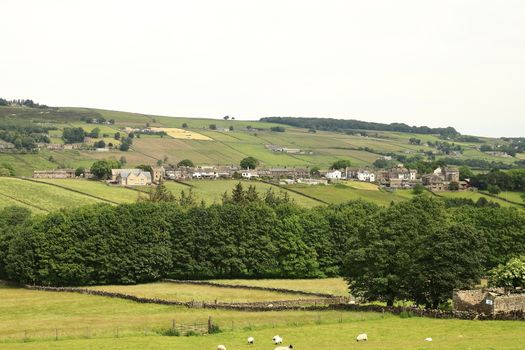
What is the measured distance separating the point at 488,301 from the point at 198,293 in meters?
39.0

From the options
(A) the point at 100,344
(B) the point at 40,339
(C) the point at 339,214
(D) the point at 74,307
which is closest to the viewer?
(A) the point at 100,344

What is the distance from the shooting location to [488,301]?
56.8m

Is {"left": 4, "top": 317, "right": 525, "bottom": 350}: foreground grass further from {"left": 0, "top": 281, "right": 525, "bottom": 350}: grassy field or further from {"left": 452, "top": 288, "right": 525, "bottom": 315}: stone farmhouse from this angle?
{"left": 452, "top": 288, "right": 525, "bottom": 315}: stone farmhouse

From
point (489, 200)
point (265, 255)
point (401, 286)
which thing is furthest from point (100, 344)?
point (489, 200)

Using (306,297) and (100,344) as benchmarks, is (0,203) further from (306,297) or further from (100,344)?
(100,344)

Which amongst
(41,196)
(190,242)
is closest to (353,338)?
(190,242)

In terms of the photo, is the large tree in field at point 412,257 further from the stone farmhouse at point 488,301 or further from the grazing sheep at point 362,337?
the grazing sheep at point 362,337

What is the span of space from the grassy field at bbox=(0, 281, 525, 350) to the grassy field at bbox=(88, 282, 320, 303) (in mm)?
9964

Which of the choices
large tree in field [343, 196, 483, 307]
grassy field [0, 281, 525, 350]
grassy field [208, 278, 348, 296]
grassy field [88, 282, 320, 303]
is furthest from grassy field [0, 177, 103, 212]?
large tree in field [343, 196, 483, 307]

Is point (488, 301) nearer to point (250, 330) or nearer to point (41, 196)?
point (250, 330)

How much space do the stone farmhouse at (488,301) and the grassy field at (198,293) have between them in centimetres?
2491

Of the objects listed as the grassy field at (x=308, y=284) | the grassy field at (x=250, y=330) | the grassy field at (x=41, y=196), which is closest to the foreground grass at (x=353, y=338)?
the grassy field at (x=250, y=330)

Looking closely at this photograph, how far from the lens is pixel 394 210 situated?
2867 inches

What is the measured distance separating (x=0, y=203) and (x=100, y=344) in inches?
A: 4531
